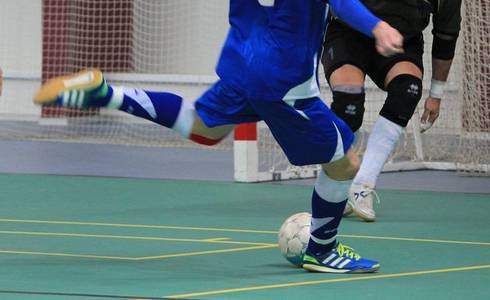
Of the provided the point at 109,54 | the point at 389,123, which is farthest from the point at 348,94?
the point at 109,54

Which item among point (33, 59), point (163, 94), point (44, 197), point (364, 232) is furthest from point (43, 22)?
point (163, 94)

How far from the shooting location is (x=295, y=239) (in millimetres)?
5328

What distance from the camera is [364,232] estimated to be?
655cm

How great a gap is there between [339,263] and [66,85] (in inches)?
51.6

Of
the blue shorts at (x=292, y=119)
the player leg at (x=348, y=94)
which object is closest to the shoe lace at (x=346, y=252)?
the blue shorts at (x=292, y=119)

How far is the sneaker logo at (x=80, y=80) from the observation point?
188 inches

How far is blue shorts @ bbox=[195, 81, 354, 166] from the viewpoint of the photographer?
16.4 ft

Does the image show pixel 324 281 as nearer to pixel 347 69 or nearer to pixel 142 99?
pixel 142 99

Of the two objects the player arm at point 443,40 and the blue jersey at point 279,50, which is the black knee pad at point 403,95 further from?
the blue jersey at point 279,50

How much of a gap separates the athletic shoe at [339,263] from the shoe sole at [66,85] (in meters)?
1.13

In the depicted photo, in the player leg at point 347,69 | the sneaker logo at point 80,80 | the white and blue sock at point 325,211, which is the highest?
the sneaker logo at point 80,80

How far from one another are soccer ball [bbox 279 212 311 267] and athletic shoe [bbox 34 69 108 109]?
101cm

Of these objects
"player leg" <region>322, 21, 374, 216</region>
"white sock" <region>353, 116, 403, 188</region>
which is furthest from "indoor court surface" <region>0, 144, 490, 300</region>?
"player leg" <region>322, 21, 374, 216</region>

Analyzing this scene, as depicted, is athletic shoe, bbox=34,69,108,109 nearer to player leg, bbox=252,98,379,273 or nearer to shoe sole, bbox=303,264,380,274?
player leg, bbox=252,98,379,273
